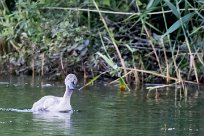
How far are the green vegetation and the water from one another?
0.76m

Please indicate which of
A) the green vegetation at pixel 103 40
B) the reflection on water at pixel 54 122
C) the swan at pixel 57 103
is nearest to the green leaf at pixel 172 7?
the green vegetation at pixel 103 40

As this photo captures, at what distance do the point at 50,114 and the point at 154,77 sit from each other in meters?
4.17

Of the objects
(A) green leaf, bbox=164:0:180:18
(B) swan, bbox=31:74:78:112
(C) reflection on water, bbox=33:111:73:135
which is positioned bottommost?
(C) reflection on water, bbox=33:111:73:135

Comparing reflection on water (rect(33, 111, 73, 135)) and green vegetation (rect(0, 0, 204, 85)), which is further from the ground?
green vegetation (rect(0, 0, 204, 85))

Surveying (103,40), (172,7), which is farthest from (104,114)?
(103,40)

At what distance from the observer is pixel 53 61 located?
16844mm

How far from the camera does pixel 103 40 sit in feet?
54.4

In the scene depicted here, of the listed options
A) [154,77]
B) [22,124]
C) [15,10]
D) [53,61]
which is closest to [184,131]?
[22,124]

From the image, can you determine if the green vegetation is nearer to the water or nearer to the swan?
the water

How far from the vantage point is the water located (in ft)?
34.0

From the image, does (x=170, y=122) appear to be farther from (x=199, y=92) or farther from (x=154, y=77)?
(x=154, y=77)

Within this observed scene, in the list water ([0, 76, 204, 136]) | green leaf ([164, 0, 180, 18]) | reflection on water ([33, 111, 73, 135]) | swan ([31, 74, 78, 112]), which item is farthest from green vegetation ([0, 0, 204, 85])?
reflection on water ([33, 111, 73, 135])

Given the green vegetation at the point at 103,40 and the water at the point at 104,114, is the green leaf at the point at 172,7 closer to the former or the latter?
the green vegetation at the point at 103,40

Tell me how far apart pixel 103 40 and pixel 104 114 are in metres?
4.89
